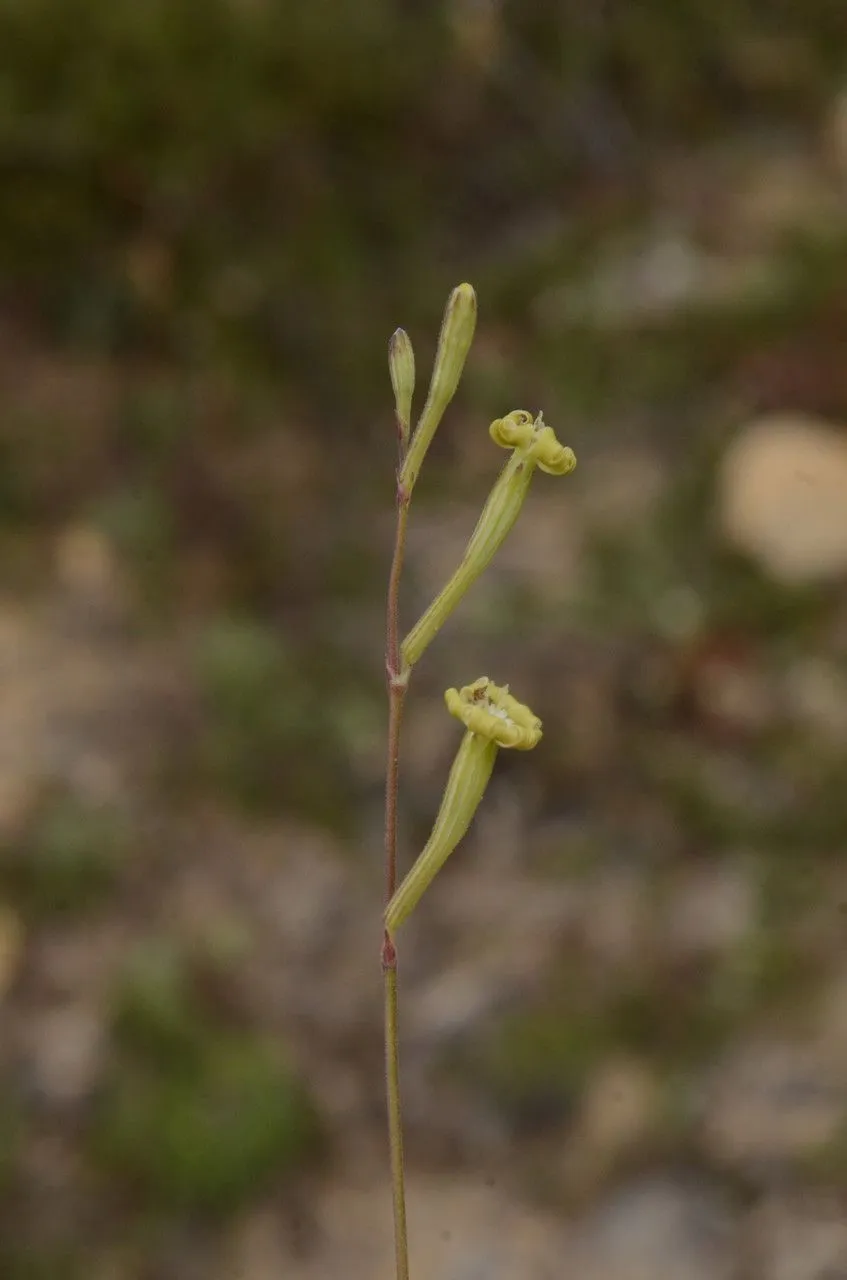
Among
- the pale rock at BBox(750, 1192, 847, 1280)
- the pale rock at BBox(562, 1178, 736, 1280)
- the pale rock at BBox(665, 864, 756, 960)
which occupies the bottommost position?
the pale rock at BBox(562, 1178, 736, 1280)

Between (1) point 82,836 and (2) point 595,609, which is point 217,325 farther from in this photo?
(1) point 82,836

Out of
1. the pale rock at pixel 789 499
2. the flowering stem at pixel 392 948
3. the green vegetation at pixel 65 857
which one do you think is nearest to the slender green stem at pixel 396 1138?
the flowering stem at pixel 392 948

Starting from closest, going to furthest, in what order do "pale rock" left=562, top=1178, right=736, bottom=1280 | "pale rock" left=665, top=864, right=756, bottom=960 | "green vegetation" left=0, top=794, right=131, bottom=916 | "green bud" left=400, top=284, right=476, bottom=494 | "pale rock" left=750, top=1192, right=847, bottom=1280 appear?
"green bud" left=400, top=284, right=476, bottom=494 < "pale rock" left=750, top=1192, right=847, bottom=1280 < "pale rock" left=562, top=1178, right=736, bottom=1280 < "pale rock" left=665, top=864, right=756, bottom=960 < "green vegetation" left=0, top=794, right=131, bottom=916

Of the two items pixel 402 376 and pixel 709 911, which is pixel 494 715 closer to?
pixel 402 376

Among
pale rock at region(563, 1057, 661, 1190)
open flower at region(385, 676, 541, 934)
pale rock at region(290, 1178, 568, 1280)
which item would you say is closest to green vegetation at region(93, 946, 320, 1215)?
pale rock at region(290, 1178, 568, 1280)

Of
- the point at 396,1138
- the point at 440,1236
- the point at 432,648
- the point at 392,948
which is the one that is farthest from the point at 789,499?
the point at 396,1138

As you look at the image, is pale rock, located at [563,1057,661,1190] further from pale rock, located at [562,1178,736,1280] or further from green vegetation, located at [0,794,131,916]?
green vegetation, located at [0,794,131,916]

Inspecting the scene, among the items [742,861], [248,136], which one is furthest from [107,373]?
[742,861]

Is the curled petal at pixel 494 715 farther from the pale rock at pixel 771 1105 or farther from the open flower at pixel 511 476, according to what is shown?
the pale rock at pixel 771 1105
